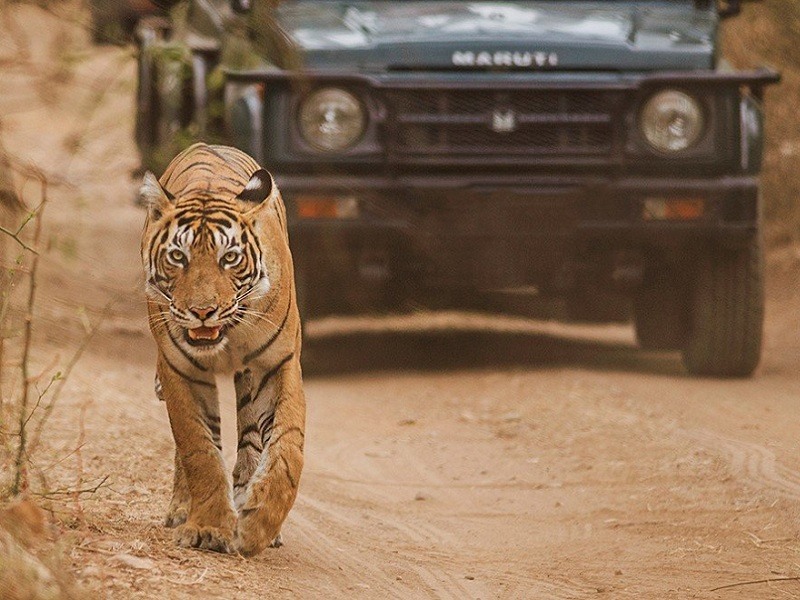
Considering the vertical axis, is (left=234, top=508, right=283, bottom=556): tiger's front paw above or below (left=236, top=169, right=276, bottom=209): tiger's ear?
below

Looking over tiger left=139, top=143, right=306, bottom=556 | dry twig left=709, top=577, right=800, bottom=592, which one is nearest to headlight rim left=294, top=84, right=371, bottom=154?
tiger left=139, top=143, right=306, bottom=556

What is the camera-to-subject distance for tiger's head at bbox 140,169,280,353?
4281 mm

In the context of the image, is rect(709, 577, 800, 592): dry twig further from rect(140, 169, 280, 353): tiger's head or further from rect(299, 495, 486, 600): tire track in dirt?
rect(140, 169, 280, 353): tiger's head

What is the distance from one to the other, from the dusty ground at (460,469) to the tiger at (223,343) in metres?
A: 0.16

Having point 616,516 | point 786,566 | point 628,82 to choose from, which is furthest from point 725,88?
point 786,566

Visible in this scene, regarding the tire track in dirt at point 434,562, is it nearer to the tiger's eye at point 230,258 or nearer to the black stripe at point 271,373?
the black stripe at point 271,373

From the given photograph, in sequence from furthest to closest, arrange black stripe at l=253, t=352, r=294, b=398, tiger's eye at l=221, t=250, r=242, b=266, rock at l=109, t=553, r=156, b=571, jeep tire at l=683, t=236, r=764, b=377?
jeep tire at l=683, t=236, r=764, b=377 → black stripe at l=253, t=352, r=294, b=398 → tiger's eye at l=221, t=250, r=242, b=266 → rock at l=109, t=553, r=156, b=571

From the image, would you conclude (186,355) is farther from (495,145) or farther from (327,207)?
(495,145)

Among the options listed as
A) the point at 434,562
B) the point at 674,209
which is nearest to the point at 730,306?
the point at 674,209

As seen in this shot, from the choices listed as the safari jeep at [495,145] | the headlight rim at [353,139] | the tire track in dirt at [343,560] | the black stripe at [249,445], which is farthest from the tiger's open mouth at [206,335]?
the headlight rim at [353,139]

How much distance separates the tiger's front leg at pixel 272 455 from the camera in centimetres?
439

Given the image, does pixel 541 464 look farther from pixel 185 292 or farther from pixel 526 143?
pixel 185 292

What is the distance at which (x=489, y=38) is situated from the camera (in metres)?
7.82

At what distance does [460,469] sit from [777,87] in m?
6.43
